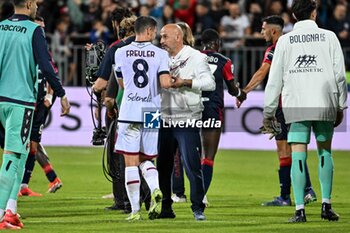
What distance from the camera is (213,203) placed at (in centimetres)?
1576

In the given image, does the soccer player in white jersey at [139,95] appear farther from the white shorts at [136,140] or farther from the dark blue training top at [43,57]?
the dark blue training top at [43,57]

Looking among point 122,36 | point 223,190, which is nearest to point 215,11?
point 223,190

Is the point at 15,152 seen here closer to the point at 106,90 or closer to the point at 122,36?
the point at 106,90

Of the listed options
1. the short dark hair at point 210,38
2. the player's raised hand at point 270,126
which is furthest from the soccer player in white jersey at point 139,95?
the short dark hair at point 210,38

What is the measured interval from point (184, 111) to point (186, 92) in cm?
23

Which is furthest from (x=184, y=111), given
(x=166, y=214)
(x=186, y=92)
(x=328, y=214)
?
(x=328, y=214)

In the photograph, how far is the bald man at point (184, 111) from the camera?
508 inches

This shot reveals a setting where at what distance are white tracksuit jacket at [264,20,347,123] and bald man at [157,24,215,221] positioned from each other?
0.79 metres

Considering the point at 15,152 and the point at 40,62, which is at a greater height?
the point at 40,62

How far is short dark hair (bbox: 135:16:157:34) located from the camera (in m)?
12.8

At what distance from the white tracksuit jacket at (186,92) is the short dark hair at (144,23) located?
23.5 inches

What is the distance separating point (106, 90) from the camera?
44.5 feet

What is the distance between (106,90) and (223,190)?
4799 mm

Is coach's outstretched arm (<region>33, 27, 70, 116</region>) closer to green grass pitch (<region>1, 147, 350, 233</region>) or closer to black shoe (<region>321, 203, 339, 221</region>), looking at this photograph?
green grass pitch (<region>1, 147, 350, 233</region>)
